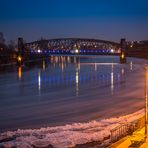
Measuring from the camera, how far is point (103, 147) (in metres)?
13.6

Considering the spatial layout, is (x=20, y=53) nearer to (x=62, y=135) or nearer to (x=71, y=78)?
(x=71, y=78)

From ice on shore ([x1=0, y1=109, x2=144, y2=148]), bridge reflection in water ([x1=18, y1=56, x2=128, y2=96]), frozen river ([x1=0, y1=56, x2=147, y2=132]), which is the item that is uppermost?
ice on shore ([x1=0, y1=109, x2=144, y2=148])

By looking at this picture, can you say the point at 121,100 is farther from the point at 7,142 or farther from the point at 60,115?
the point at 7,142

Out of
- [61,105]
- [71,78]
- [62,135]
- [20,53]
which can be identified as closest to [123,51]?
[20,53]

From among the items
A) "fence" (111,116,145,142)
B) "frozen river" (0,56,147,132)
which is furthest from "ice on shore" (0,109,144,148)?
"frozen river" (0,56,147,132)

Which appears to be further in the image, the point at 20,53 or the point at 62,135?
the point at 20,53

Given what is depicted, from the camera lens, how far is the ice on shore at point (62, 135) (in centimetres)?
1460

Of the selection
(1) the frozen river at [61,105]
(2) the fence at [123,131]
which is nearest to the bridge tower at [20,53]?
(1) the frozen river at [61,105]

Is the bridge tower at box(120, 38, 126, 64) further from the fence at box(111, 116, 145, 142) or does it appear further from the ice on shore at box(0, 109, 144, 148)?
the fence at box(111, 116, 145, 142)

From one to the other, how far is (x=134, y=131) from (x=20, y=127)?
18.8ft

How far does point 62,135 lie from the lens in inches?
619

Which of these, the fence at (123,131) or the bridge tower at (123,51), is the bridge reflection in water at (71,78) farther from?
the bridge tower at (123,51)

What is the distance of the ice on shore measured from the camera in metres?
14.6

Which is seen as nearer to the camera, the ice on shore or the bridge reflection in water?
the ice on shore
